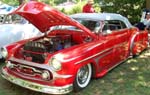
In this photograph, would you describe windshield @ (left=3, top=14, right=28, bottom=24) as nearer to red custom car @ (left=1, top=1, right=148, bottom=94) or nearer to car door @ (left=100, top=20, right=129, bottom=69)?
red custom car @ (left=1, top=1, right=148, bottom=94)

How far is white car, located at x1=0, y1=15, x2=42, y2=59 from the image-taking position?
6300 millimetres

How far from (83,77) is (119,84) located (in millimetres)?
772

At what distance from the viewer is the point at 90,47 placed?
458 centimetres

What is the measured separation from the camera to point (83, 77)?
457 cm

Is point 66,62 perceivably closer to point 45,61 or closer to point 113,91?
point 45,61

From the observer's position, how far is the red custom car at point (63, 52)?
402cm

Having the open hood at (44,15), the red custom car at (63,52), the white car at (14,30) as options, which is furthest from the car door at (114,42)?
the white car at (14,30)

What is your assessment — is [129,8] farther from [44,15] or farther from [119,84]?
[44,15]

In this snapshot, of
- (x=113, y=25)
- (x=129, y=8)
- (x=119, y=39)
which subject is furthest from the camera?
(x=129, y=8)

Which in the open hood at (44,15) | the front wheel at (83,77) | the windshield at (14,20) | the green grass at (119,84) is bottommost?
the green grass at (119,84)

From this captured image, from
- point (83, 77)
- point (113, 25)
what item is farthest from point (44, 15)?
point (113, 25)

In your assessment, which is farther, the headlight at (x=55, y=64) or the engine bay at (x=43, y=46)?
the engine bay at (x=43, y=46)

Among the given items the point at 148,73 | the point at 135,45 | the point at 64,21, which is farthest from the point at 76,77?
the point at 135,45

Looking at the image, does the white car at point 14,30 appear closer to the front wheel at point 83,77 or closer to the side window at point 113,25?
the side window at point 113,25
